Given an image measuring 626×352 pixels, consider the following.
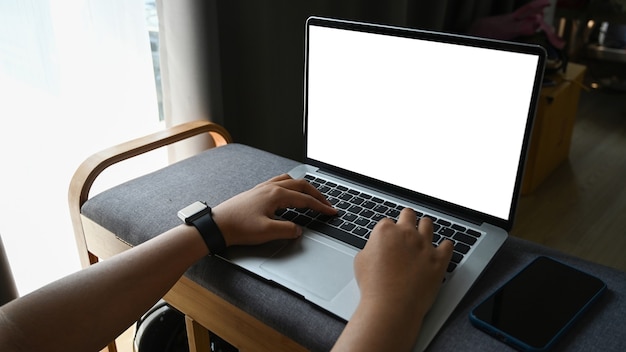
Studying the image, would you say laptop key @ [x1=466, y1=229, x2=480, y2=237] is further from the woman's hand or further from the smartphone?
the woman's hand

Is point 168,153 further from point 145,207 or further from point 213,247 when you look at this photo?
point 213,247

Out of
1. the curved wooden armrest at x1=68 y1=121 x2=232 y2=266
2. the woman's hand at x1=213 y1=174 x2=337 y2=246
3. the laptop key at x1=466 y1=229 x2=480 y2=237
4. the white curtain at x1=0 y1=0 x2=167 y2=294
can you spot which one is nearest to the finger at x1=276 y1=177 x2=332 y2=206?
the woman's hand at x1=213 y1=174 x2=337 y2=246

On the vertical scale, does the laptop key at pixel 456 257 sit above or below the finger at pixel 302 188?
below

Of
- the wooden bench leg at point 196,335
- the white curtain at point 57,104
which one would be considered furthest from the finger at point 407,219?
the white curtain at point 57,104

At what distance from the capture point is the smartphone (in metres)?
0.56

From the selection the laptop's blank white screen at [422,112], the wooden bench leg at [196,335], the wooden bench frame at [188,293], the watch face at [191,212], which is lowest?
the wooden bench leg at [196,335]

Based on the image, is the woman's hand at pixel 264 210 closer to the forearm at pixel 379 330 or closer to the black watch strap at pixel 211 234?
the black watch strap at pixel 211 234

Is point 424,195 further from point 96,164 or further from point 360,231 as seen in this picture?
point 96,164

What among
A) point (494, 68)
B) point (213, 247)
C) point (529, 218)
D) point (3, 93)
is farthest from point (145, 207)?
point (529, 218)

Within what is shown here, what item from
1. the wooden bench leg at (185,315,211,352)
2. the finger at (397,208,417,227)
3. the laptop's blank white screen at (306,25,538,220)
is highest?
the laptop's blank white screen at (306,25,538,220)

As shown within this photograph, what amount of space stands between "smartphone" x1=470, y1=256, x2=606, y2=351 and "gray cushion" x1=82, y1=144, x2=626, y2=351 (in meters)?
0.01

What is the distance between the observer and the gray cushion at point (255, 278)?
580 millimetres

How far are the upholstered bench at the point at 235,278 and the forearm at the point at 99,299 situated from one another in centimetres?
6

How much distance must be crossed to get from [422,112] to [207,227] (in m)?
0.35
